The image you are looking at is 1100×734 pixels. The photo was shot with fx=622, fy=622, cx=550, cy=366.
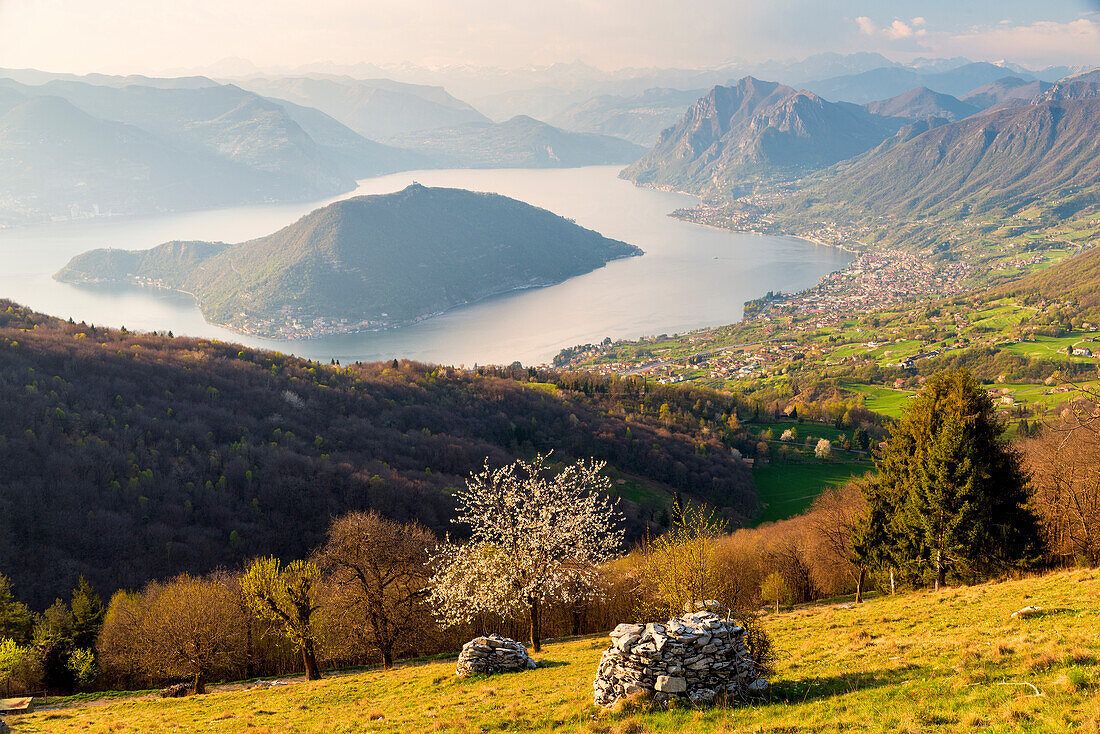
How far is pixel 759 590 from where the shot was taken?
1351 inches

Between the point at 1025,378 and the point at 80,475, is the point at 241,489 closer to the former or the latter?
the point at 80,475

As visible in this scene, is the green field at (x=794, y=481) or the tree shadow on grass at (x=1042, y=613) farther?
the green field at (x=794, y=481)

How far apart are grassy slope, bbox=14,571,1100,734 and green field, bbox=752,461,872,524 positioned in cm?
5510

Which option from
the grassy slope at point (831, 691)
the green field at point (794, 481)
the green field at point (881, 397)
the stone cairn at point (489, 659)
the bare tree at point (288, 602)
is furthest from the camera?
the green field at point (881, 397)

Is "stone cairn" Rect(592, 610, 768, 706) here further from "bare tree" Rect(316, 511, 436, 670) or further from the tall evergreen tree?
the tall evergreen tree

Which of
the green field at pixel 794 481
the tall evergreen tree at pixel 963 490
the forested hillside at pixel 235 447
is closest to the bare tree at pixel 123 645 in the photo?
the forested hillside at pixel 235 447

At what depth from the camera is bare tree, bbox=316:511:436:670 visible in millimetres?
25312

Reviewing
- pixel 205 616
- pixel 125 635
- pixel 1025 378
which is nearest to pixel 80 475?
pixel 125 635

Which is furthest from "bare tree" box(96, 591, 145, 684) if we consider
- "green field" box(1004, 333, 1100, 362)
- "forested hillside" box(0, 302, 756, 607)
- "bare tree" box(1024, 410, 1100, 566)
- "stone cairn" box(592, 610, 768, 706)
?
"green field" box(1004, 333, 1100, 362)

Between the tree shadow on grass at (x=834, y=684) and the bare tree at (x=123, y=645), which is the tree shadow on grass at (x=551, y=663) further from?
the bare tree at (x=123, y=645)

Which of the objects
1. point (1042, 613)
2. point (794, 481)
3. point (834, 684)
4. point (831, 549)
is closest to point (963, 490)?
point (1042, 613)

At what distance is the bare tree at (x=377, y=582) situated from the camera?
25.3 metres

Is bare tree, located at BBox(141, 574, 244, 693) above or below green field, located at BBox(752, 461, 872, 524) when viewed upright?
above

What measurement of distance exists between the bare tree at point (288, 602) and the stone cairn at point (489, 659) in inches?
354
